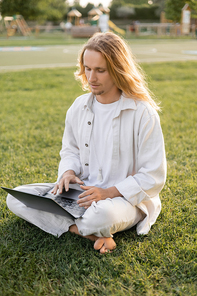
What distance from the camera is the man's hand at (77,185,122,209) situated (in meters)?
2.21

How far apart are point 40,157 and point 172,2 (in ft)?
141

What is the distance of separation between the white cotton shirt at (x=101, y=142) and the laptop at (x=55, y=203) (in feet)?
0.67

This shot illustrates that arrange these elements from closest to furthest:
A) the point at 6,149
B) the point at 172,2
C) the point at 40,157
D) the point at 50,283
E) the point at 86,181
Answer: the point at 50,283 < the point at 86,181 < the point at 40,157 < the point at 6,149 < the point at 172,2

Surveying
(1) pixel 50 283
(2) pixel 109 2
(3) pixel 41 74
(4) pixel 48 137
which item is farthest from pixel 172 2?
(1) pixel 50 283

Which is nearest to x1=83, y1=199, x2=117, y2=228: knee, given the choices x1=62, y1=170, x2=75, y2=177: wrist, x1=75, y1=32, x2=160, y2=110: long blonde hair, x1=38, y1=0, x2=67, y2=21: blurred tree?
x1=62, y1=170, x2=75, y2=177: wrist

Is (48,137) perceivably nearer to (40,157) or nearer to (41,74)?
(40,157)

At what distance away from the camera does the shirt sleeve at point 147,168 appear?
7.35 ft

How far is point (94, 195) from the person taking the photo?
2.22 m

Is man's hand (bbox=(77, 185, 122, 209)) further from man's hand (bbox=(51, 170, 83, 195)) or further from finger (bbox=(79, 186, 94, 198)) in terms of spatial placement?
man's hand (bbox=(51, 170, 83, 195))

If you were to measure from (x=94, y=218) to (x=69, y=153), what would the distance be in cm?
70

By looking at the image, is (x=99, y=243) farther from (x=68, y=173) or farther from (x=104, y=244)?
(x=68, y=173)

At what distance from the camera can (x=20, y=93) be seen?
736cm

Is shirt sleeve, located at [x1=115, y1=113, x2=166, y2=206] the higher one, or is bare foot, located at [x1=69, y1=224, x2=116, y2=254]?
shirt sleeve, located at [x1=115, y1=113, x2=166, y2=206]

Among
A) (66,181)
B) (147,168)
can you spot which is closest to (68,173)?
(66,181)
